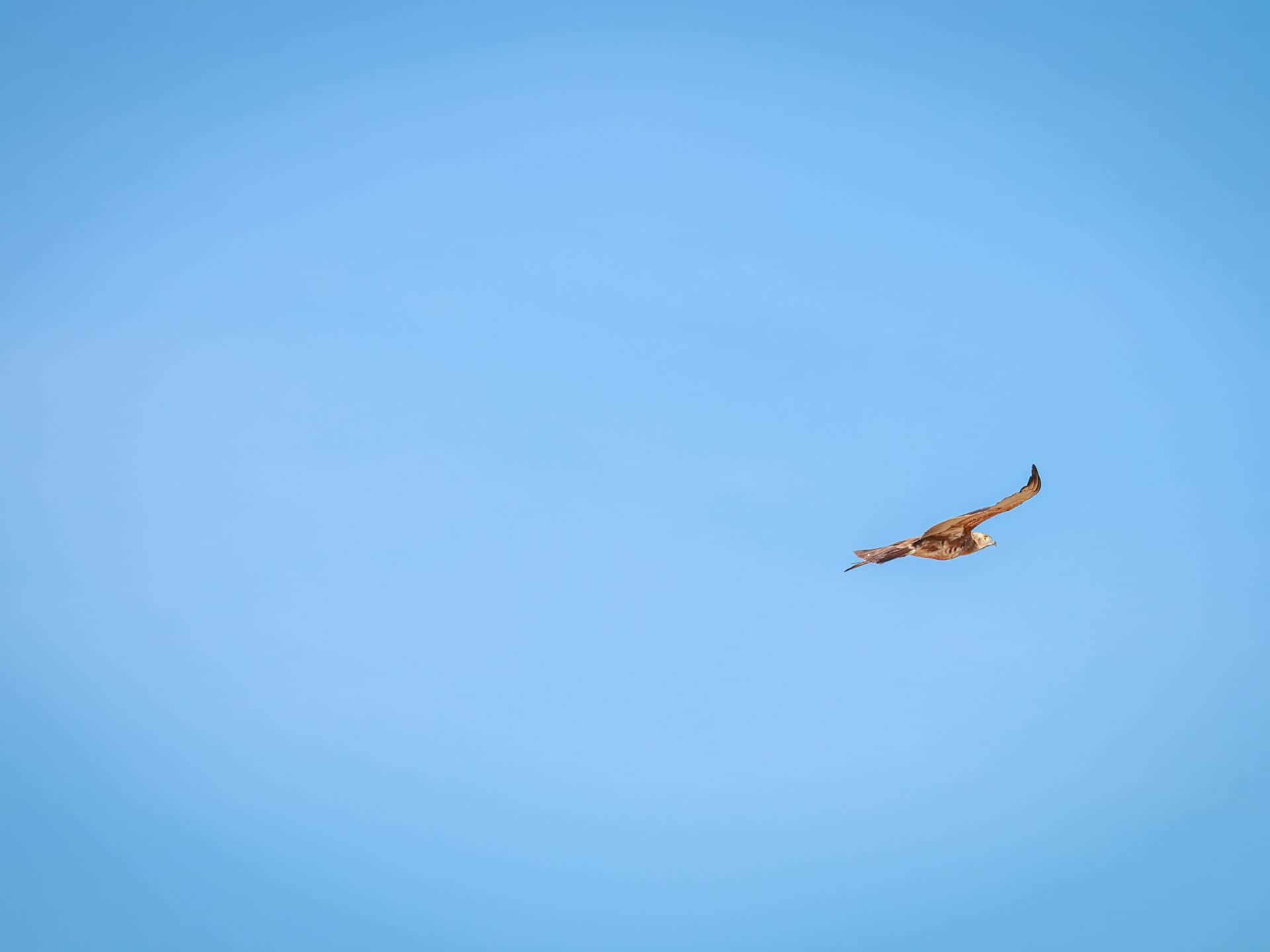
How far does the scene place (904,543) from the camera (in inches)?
293

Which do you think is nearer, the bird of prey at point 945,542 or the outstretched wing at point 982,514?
the outstretched wing at point 982,514

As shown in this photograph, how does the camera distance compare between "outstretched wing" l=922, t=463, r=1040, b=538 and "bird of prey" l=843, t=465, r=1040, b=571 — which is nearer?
"outstretched wing" l=922, t=463, r=1040, b=538

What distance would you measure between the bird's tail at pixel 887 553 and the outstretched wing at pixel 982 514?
0.35 ft

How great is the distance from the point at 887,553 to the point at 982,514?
650mm

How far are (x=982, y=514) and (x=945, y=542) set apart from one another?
57 cm

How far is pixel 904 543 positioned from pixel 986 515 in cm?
59

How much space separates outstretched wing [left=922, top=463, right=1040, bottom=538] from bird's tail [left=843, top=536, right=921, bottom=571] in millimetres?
105

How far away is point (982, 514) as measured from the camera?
7090 millimetres

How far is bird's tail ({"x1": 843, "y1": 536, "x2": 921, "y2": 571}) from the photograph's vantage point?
7.30 m

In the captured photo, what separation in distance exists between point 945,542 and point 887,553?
53 centimetres

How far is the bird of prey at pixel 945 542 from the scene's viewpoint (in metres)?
7.18

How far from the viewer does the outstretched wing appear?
646 cm

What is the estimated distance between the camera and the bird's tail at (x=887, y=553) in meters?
7.30

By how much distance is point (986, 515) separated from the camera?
709 cm
